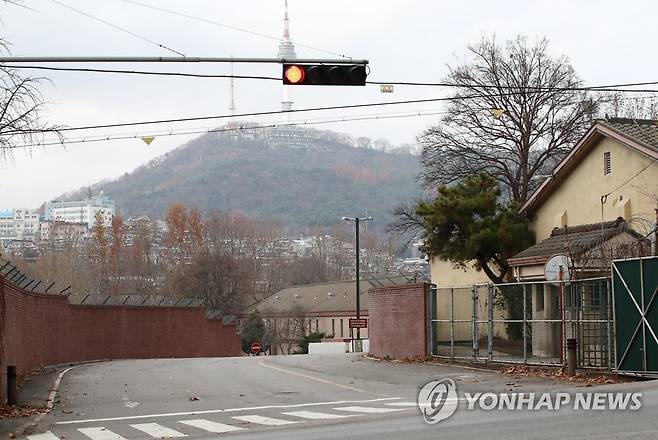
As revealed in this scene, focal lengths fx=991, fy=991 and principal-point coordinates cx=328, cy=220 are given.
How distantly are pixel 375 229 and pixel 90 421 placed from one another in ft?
572

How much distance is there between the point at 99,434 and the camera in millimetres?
16656

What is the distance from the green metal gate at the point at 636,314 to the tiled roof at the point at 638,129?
10008 millimetres

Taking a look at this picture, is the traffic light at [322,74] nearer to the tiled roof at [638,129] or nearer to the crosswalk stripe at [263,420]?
the crosswalk stripe at [263,420]

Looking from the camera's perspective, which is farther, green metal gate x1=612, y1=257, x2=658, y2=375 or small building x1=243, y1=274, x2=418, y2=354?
small building x1=243, y1=274, x2=418, y2=354

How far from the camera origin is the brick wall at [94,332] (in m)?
27.1

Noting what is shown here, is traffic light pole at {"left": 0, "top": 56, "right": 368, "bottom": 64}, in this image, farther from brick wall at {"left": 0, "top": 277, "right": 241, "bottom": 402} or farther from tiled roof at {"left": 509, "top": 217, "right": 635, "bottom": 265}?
tiled roof at {"left": 509, "top": 217, "right": 635, "bottom": 265}

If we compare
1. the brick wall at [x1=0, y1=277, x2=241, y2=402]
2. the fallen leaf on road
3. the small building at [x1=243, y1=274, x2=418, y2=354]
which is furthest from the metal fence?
the small building at [x1=243, y1=274, x2=418, y2=354]

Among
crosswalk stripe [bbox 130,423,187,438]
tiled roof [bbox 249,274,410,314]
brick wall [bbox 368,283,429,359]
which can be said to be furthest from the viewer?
tiled roof [bbox 249,274,410,314]

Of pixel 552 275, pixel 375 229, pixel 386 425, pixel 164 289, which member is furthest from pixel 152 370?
pixel 375 229

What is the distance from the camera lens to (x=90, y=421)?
18.8m

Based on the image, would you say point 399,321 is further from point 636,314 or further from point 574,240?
point 636,314

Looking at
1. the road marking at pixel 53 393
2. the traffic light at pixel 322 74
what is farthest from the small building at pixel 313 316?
the traffic light at pixel 322 74

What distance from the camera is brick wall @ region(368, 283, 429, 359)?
33.8 meters
